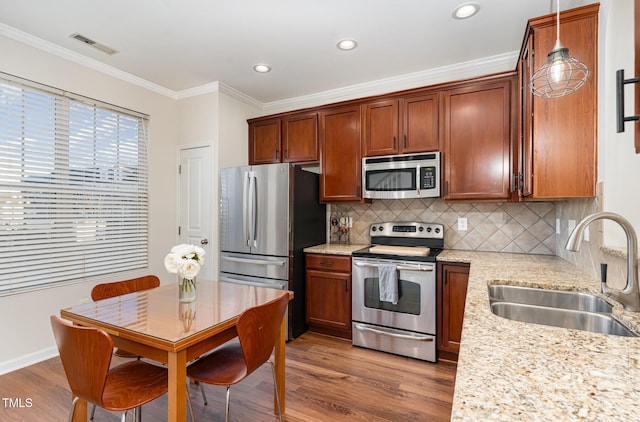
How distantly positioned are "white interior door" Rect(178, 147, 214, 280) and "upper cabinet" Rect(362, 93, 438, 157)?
70.3 inches

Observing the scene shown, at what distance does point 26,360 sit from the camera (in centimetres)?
266

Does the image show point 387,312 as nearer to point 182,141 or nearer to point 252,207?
point 252,207

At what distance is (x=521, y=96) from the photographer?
7.74 ft

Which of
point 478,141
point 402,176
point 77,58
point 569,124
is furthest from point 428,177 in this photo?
point 77,58

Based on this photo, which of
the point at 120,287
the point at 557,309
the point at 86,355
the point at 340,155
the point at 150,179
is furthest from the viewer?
the point at 150,179

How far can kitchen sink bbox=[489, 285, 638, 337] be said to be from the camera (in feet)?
4.26

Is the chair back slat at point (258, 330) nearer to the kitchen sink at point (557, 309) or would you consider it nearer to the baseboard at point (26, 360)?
the kitchen sink at point (557, 309)

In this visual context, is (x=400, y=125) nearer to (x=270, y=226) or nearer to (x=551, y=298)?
(x=270, y=226)

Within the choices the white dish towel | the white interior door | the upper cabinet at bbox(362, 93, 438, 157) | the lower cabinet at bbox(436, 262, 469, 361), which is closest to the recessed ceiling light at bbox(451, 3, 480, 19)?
the upper cabinet at bbox(362, 93, 438, 157)

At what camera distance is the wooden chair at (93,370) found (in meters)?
1.31

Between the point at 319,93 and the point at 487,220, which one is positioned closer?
the point at 487,220

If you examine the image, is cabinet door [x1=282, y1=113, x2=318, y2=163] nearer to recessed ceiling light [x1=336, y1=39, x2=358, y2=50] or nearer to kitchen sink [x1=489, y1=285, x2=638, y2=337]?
recessed ceiling light [x1=336, y1=39, x2=358, y2=50]

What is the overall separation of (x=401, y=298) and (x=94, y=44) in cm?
338

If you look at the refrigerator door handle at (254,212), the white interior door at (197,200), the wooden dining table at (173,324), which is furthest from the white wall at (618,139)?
the white interior door at (197,200)
